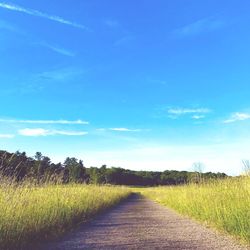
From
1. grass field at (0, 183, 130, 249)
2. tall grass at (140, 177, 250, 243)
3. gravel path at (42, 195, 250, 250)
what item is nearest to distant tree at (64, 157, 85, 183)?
grass field at (0, 183, 130, 249)

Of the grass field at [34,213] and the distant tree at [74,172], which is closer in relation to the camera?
the grass field at [34,213]

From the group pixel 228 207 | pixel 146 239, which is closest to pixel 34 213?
pixel 146 239

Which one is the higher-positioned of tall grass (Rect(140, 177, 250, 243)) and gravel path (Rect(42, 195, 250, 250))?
tall grass (Rect(140, 177, 250, 243))

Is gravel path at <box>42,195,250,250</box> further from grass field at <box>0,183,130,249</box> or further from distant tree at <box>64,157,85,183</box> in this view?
distant tree at <box>64,157,85,183</box>

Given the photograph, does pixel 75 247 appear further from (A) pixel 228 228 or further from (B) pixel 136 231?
(A) pixel 228 228

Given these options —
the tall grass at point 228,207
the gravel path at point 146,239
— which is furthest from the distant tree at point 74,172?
the gravel path at point 146,239

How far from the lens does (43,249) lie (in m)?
8.71

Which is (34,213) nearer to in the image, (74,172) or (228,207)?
(228,207)

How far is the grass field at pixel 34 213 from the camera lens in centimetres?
872

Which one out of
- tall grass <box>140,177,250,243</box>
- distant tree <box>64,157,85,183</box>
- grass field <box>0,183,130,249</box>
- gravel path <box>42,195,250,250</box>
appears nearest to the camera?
grass field <box>0,183,130,249</box>

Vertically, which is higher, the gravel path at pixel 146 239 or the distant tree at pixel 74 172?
the distant tree at pixel 74 172

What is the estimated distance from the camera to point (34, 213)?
10789 mm

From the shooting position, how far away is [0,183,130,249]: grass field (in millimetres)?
8719

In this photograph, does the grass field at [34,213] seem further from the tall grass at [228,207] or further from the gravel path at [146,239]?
the tall grass at [228,207]
